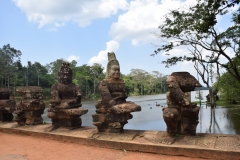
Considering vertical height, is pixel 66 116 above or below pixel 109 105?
below

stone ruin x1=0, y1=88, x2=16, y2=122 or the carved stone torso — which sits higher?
the carved stone torso

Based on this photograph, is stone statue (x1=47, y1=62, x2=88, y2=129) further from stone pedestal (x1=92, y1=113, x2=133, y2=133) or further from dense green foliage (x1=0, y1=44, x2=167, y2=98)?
dense green foliage (x1=0, y1=44, x2=167, y2=98)

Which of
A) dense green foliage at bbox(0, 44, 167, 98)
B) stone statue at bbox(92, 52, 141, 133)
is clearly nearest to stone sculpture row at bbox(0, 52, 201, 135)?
→ stone statue at bbox(92, 52, 141, 133)

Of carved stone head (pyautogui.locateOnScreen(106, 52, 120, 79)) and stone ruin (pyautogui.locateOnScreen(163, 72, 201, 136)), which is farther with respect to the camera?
carved stone head (pyautogui.locateOnScreen(106, 52, 120, 79))

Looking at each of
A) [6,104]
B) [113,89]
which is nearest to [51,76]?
[6,104]

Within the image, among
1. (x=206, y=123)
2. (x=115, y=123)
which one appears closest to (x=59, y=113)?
(x=115, y=123)

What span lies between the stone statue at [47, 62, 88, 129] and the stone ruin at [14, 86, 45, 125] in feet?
2.90

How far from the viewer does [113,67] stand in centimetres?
516

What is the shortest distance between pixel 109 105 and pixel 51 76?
140 feet

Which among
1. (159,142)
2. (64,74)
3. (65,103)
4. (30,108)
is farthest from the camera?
(30,108)

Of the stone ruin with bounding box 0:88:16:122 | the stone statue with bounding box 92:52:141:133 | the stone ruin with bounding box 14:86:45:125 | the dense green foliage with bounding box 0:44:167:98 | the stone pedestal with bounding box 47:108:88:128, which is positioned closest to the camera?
the stone statue with bounding box 92:52:141:133

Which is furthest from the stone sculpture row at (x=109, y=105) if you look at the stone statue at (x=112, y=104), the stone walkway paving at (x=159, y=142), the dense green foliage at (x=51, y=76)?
the dense green foliage at (x=51, y=76)

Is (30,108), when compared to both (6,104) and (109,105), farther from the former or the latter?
(109,105)

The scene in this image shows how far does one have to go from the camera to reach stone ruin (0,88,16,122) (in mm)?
7185
